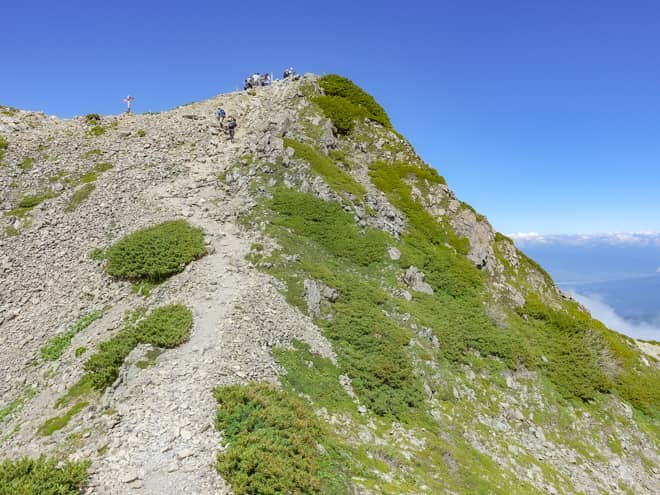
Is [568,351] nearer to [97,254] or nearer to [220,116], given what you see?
[97,254]

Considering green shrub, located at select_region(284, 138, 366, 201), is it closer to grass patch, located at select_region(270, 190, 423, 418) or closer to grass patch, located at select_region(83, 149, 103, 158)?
grass patch, located at select_region(270, 190, 423, 418)

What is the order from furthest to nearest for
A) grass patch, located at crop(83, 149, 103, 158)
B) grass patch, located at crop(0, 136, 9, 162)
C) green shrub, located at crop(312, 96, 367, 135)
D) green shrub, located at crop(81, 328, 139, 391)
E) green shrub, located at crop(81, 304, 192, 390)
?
green shrub, located at crop(312, 96, 367, 135), grass patch, located at crop(83, 149, 103, 158), grass patch, located at crop(0, 136, 9, 162), green shrub, located at crop(81, 304, 192, 390), green shrub, located at crop(81, 328, 139, 391)

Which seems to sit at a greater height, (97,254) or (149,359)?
(97,254)

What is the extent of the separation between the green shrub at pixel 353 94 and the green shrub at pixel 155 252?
36.1 m

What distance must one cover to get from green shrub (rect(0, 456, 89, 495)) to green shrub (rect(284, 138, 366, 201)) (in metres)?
32.0

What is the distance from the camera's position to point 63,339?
858 inches

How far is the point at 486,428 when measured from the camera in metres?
22.9

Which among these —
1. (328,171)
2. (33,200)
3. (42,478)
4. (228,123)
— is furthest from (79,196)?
(42,478)

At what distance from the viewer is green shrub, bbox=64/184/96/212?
33.8 metres

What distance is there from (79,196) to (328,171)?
24.5 metres

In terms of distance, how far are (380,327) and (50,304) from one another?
22.5 meters

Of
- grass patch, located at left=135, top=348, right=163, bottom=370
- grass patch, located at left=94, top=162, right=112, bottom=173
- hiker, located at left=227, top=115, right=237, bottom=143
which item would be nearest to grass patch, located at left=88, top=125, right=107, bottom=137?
grass patch, located at left=94, top=162, right=112, bottom=173

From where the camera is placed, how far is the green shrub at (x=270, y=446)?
449 inches

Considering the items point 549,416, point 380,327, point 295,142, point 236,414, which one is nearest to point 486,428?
point 549,416
